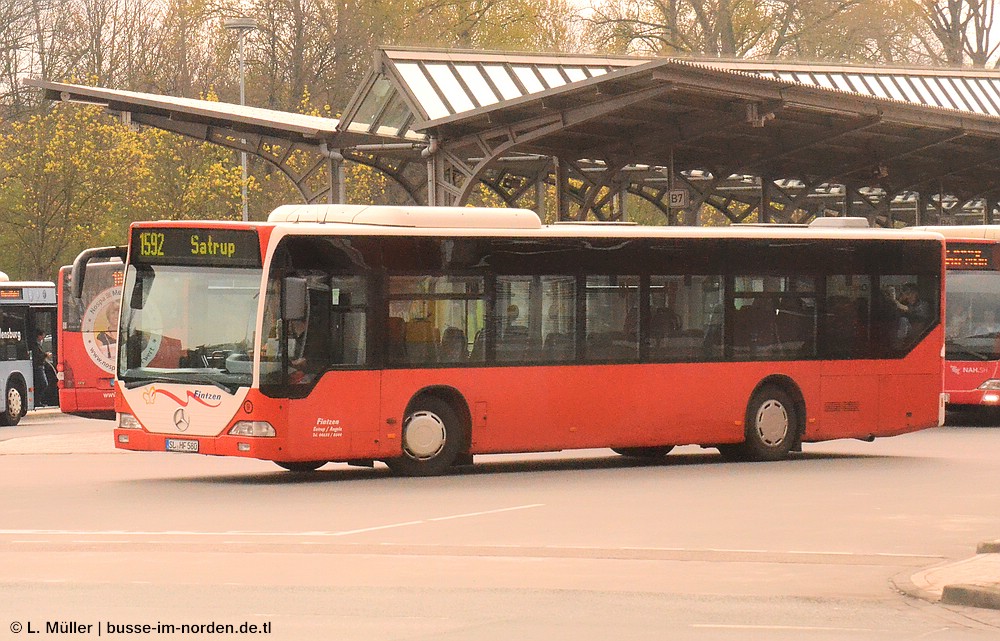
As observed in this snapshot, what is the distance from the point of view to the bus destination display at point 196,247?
18688 mm

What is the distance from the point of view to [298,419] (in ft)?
60.7

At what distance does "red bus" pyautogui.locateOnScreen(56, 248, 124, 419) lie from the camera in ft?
103

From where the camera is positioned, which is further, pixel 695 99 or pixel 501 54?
pixel 501 54

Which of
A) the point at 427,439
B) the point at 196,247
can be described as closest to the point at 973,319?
the point at 427,439

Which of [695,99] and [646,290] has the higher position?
[695,99]

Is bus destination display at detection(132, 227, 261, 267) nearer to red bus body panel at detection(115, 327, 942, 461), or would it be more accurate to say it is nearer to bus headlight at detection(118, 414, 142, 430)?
red bus body panel at detection(115, 327, 942, 461)

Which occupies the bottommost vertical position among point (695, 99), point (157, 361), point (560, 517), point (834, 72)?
point (560, 517)

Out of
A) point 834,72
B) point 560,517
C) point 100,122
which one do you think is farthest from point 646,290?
point 100,122

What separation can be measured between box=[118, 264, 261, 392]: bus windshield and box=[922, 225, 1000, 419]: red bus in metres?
14.8

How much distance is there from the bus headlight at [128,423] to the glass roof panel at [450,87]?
14.4 m

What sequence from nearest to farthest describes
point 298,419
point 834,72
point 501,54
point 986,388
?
point 298,419 < point 986,388 < point 501,54 < point 834,72

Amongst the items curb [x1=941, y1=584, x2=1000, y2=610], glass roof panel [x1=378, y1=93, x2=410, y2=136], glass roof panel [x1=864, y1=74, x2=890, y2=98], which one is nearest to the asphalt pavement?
curb [x1=941, y1=584, x2=1000, y2=610]

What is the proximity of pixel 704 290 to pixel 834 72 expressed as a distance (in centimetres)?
3198

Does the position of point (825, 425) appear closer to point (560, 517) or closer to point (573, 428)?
point (573, 428)
